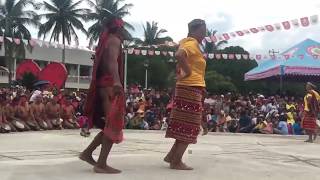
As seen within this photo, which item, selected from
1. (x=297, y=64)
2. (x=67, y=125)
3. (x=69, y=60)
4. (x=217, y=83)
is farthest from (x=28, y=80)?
(x=217, y=83)

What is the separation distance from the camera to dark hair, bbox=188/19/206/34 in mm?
6707

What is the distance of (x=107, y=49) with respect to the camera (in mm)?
6055

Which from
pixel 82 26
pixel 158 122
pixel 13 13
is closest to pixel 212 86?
pixel 82 26

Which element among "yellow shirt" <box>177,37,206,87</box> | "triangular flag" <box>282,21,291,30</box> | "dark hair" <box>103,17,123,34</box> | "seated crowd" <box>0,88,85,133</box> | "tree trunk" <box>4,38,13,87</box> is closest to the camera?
"dark hair" <box>103,17,123,34</box>

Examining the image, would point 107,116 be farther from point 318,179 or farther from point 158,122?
point 158,122

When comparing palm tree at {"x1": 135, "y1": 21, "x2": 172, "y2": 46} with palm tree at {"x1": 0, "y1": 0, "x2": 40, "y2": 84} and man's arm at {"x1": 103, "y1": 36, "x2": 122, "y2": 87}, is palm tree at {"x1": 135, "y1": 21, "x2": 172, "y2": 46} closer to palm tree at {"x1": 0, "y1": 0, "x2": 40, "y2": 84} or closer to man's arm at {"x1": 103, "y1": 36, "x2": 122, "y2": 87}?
palm tree at {"x1": 0, "y1": 0, "x2": 40, "y2": 84}

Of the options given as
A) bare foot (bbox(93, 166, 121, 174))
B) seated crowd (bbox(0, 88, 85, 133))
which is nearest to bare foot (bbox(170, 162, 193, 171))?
bare foot (bbox(93, 166, 121, 174))

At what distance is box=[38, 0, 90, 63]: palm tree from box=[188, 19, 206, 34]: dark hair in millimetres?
56101

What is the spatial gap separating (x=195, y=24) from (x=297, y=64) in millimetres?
21836

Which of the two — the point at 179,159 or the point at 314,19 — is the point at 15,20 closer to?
the point at 314,19

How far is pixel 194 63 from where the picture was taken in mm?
6504

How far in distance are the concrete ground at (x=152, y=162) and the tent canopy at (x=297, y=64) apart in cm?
1832

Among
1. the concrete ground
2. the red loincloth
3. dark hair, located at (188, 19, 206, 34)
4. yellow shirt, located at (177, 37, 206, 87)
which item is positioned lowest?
the concrete ground

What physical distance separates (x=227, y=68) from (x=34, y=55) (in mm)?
24058
